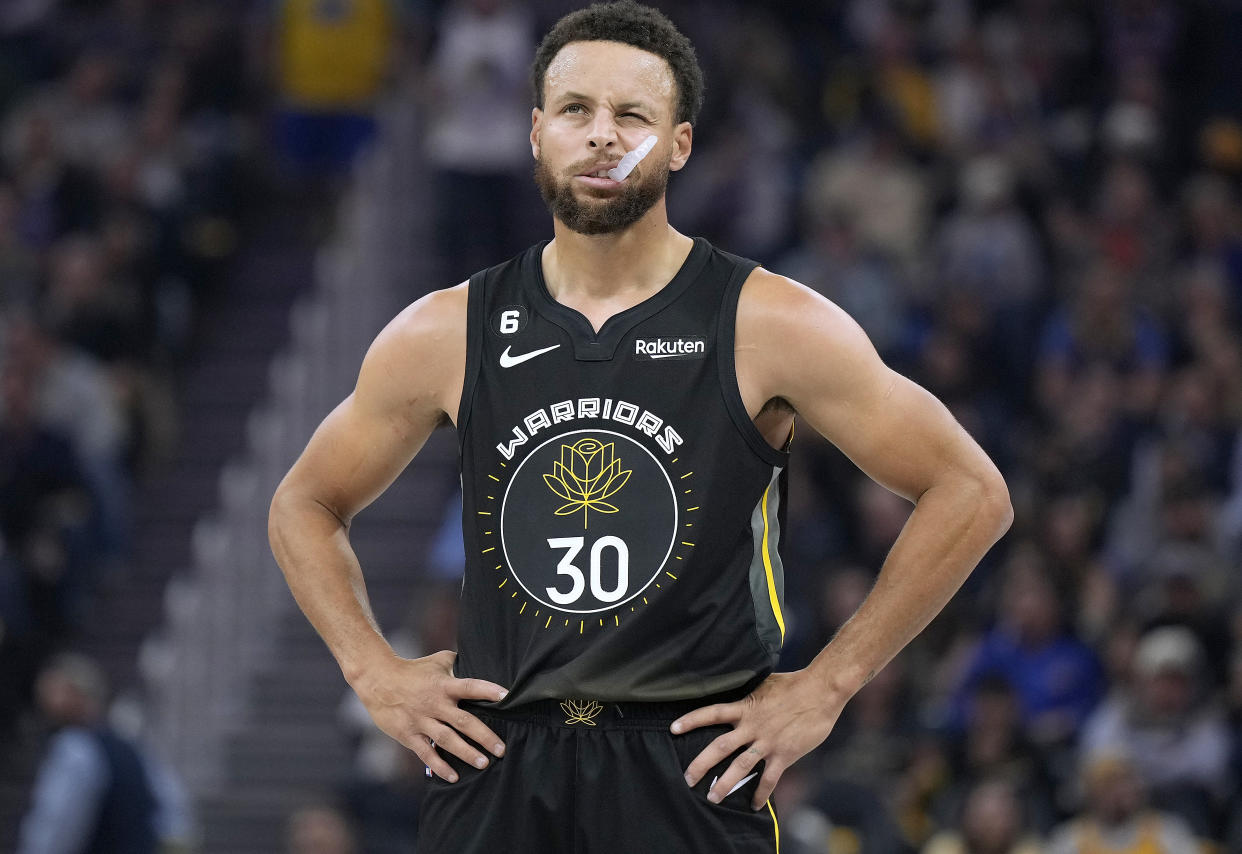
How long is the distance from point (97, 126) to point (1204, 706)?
334 inches

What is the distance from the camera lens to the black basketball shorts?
154 inches

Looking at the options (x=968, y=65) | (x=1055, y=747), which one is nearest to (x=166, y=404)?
(x=968, y=65)

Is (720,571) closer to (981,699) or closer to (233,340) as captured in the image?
(981,699)

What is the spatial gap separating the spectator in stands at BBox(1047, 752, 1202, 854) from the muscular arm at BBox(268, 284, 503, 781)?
489 centimetres

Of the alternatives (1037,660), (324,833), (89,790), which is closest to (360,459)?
(324,833)

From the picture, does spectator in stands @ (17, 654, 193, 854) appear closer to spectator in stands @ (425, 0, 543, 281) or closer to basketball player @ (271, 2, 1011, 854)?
spectator in stands @ (425, 0, 543, 281)

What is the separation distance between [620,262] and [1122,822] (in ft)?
16.9

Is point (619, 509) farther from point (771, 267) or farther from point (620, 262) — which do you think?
point (771, 267)

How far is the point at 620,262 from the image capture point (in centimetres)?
415

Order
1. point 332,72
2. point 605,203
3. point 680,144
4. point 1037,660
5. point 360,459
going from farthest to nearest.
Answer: point 332,72 < point 1037,660 < point 360,459 < point 680,144 < point 605,203

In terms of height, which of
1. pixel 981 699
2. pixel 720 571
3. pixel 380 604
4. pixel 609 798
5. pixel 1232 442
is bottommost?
pixel 380 604

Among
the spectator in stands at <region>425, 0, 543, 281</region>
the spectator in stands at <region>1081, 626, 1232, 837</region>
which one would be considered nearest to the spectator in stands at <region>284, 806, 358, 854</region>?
the spectator in stands at <region>1081, 626, 1232, 837</region>

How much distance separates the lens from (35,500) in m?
11.5

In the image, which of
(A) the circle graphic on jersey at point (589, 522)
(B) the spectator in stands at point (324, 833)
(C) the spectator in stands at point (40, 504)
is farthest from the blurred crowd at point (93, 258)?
(A) the circle graphic on jersey at point (589, 522)
